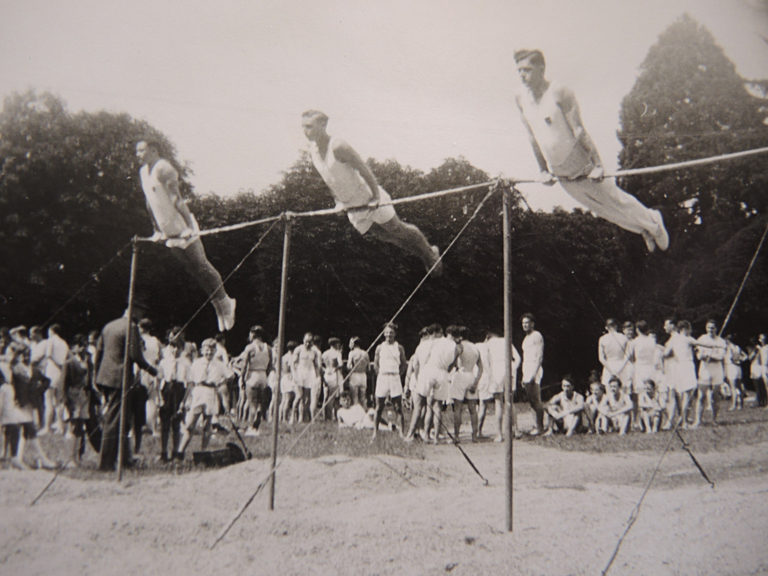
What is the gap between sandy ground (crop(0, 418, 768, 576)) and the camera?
11.5 feet

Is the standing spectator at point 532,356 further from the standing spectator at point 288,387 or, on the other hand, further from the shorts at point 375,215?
the standing spectator at point 288,387

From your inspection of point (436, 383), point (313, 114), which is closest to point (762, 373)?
point (436, 383)

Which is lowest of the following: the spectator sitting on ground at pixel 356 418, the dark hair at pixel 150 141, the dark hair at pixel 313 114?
the spectator sitting on ground at pixel 356 418

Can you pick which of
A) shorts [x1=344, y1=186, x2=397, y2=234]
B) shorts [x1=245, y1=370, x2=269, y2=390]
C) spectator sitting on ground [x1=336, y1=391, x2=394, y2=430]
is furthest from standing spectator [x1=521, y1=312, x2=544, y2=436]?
shorts [x1=245, y1=370, x2=269, y2=390]

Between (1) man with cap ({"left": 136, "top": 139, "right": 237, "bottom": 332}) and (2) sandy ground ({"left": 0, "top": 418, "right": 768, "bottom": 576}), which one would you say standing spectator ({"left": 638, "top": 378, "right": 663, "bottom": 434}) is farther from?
(1) man with cap ({"left": 136, "top": 139, "right": 237, "bottom": 332})

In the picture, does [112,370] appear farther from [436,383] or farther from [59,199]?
[436,383]

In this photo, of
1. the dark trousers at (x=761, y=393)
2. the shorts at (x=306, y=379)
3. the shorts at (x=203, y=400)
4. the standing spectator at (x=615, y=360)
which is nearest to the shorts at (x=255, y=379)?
the shorts at (x=306, y=379)

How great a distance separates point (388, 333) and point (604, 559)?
4357 mm

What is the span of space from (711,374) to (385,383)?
173 inches

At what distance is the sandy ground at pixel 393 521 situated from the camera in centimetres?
350

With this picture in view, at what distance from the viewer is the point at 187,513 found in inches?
186

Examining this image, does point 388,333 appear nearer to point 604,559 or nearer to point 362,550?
point 362,550

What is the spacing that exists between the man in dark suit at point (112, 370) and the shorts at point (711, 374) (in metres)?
6.78

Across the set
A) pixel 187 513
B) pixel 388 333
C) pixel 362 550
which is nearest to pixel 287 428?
pixel 388 333
